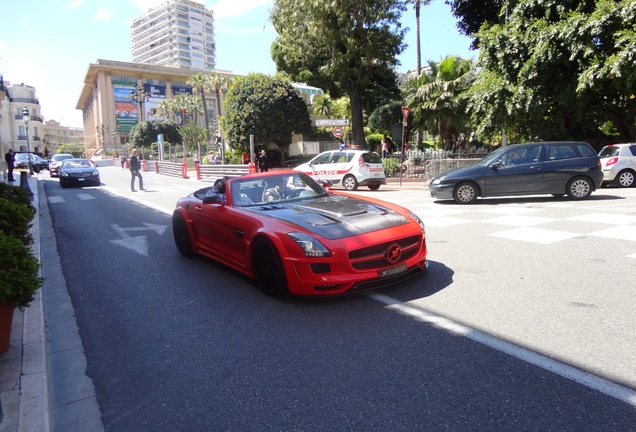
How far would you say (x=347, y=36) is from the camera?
91.5 ft

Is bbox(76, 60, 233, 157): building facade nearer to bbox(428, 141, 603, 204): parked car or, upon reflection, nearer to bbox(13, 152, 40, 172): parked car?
bbox(13, 152, 40, 172): parked car

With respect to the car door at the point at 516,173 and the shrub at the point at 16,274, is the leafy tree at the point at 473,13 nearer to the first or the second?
the car door at the point at 516,173

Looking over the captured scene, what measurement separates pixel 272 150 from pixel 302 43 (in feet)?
23.5

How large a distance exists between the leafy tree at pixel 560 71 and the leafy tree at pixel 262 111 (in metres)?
12.0

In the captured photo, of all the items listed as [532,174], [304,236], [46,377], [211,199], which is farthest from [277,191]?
[532,174]

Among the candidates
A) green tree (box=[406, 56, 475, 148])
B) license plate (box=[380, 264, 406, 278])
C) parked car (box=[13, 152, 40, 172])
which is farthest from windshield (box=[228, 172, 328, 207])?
parked car (box=[13, 152, 40, 172])

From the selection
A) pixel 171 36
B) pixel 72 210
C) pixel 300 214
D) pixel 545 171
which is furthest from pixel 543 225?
pixel 171 36

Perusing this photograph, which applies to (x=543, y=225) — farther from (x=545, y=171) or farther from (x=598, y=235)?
(x=545, y=171)

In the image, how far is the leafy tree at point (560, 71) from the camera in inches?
609

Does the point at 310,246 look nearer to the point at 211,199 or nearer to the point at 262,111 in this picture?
the point at 211,199

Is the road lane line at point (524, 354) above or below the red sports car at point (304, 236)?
below

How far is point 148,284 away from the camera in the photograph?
581 centimetres

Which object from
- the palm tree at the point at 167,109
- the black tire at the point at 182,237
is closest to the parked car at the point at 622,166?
the black tire at the point at 182,237

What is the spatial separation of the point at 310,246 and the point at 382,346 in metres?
1.29
